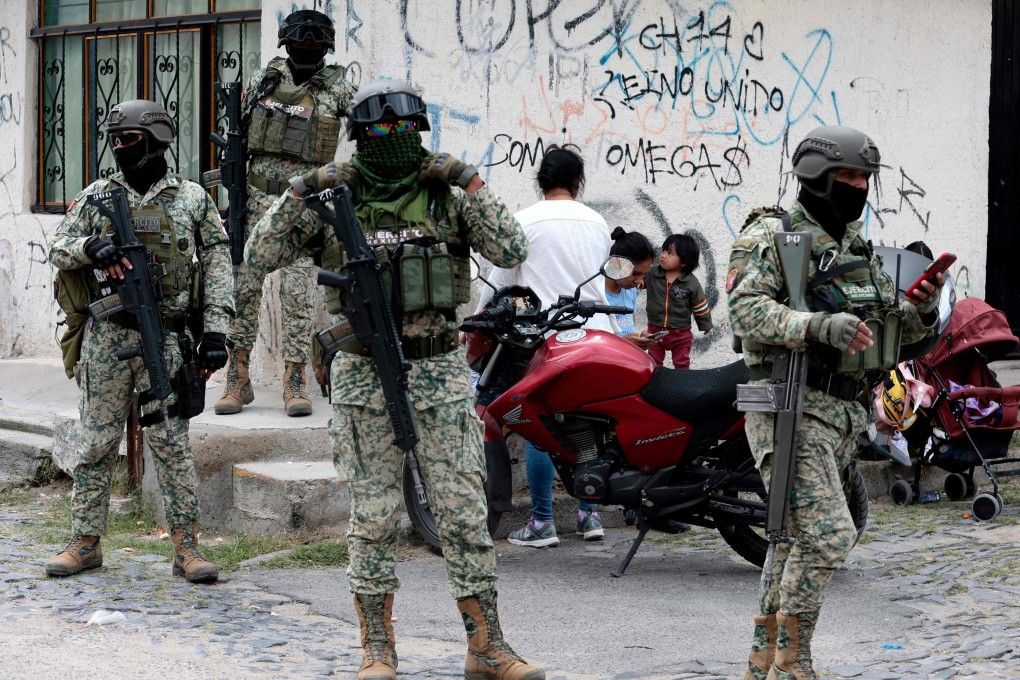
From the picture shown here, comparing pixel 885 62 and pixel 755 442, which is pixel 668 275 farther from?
pixel 755 442

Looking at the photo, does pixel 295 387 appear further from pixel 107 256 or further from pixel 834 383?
pixel 834 383

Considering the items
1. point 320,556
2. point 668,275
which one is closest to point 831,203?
point 320,556

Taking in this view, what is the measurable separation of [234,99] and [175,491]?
99.7 inches

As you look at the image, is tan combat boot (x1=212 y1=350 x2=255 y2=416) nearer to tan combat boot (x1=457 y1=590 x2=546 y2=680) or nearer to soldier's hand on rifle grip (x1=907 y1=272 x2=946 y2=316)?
tan combat boot (x1=457 y1=590 x2=546 y2=680)

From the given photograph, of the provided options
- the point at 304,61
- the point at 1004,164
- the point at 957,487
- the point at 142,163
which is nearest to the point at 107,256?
the point at 142,163

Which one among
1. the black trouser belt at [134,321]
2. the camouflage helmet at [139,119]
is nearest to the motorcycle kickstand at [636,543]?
the black trouser belt at [134,321]

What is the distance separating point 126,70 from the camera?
32.5 feet

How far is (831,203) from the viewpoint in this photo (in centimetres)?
442

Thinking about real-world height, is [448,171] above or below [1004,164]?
below

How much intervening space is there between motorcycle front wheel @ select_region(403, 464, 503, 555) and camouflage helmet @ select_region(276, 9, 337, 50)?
8.16 feet

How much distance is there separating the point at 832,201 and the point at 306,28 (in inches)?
152

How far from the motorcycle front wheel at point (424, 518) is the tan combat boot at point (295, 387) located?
1.33 m

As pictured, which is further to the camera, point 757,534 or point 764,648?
point 757,534

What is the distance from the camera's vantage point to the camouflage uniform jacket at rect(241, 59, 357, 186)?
7.64 meters
